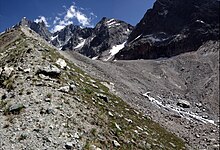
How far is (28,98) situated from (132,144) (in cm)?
713

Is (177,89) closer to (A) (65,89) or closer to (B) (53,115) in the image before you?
(A) (65,89)

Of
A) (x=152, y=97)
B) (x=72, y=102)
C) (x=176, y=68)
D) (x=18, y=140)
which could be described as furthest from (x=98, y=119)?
(x=176, y=68)

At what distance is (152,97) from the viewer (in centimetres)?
5441

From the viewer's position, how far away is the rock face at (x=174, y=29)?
136500mm

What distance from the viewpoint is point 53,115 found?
17625mm

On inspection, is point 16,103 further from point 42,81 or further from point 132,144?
point 132,144

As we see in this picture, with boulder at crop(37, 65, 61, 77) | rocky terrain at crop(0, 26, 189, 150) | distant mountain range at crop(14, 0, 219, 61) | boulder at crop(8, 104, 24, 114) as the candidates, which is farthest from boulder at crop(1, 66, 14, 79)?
distant mountain range at crop(14, 0, 219, 61)

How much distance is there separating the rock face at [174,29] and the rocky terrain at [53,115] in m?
113

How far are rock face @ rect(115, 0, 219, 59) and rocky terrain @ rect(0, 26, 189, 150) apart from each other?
4454 inches

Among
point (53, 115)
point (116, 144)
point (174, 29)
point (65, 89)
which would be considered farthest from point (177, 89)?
point (174, 29)

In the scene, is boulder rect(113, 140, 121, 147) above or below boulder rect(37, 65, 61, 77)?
below

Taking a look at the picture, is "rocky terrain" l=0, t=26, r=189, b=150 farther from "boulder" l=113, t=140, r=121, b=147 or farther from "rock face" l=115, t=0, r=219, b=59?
"rock face" l=115, t=0, r=219, b=59

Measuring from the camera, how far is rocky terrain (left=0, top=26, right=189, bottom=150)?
52.5ft

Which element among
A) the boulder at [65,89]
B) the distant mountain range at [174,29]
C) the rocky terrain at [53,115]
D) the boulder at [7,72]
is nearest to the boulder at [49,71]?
the rocky terrain at [53,115]
